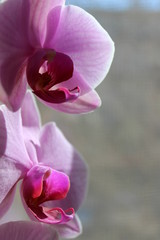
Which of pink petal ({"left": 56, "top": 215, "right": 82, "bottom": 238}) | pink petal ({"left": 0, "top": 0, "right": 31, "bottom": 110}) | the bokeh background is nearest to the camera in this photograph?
pink petal ({"left": 0, "top": 0, "right": 31, "bottom": 110})

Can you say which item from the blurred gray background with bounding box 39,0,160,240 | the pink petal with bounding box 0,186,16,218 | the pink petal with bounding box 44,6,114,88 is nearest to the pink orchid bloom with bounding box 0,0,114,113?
the pink petal with bounding box 44,6,114,88

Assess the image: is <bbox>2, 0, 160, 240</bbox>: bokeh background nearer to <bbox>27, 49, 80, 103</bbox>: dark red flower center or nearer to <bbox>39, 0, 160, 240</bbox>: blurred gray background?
<bbox>39, 0, 160, 240</bbox>: blurred gray background

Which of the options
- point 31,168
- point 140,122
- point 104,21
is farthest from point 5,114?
point 140,122

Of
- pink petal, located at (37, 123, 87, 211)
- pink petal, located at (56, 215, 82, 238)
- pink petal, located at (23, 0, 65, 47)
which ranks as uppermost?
pink petal, located at (23, 0, 65, 47)

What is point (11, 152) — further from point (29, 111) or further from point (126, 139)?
point (126, 139)

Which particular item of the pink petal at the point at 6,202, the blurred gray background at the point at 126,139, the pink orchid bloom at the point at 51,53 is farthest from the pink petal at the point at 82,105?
the blurred gray background at the point at 126,139

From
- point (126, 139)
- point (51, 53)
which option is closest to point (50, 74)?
point (51, 53)

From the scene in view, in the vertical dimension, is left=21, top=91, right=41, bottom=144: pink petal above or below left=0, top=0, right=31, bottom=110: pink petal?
below
